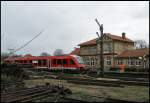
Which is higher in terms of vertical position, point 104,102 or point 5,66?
point 5,66

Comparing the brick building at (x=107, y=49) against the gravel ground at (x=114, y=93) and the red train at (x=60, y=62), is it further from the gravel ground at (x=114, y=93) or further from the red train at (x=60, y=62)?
the gravel ground at (x=114, y=93)

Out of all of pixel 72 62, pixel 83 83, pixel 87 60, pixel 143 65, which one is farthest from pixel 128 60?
pixel 83 83

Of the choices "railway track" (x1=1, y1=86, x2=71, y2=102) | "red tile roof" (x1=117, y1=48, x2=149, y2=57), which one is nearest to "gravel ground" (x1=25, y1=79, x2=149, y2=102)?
"railway track" (x1=1, y1=86, x2=71, y2=102)

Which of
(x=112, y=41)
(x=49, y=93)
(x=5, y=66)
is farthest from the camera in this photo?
(x=112, y=41)

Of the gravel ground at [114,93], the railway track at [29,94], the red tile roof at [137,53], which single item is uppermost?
the red tile roof at [137,53]

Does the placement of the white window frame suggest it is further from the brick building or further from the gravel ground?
the gravel ground

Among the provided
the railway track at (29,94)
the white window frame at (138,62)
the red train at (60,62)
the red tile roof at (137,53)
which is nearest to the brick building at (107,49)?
the red tile roof at (137,53)

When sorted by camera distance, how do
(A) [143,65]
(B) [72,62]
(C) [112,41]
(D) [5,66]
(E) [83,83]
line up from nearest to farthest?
(E) [83,83] < (D) [5,66] < (B) [72,62] < (A) [143,65] < (C) [112,41]

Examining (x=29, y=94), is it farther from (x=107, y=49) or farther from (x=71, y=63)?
(x=107, y=49)

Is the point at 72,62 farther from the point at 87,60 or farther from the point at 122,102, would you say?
the point at 87,60

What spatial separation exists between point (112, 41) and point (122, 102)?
44.5 meters

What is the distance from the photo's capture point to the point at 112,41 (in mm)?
53500

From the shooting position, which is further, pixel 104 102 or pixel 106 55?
pixel 106 55

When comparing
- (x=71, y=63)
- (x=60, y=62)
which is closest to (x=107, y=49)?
(x=60, y=62)
